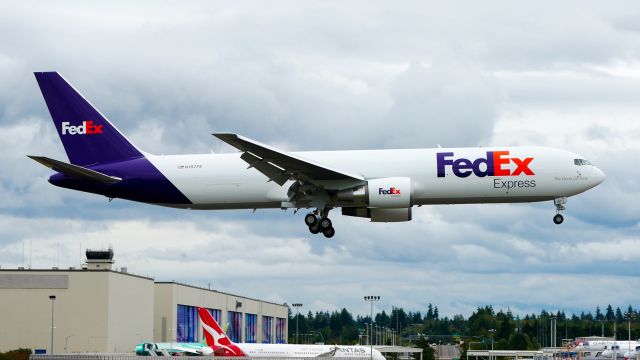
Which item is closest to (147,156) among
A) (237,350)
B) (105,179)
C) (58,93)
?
(105,179)

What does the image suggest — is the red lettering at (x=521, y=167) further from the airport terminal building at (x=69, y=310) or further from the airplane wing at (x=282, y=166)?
the airport terminal building at (x=69, y=310)

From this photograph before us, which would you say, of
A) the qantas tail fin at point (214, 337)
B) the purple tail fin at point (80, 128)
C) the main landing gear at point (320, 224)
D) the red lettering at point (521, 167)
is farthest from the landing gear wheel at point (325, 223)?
the qantas tail fin at point (214, 337)

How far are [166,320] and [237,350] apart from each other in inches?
1716

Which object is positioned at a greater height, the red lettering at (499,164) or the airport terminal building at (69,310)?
the red lettering at (499,164)

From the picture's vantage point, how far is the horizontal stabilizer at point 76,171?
7119 centimetres

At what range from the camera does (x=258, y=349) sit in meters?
111

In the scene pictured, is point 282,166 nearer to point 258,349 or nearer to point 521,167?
point 521,167

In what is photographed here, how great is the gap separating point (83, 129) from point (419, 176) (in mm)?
23936

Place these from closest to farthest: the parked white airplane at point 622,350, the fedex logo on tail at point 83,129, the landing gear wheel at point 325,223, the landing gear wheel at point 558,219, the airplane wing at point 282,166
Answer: the airplane wing at point 282,166, the landing gear wheel at point 325,223, the landing gear wheel at point 558,219, the fedex logo on tail at point 83,129, the parked white airplane at point 622,350

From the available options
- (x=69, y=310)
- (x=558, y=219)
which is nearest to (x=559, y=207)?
(x=558, y=219)

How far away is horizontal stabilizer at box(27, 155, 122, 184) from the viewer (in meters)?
71.2

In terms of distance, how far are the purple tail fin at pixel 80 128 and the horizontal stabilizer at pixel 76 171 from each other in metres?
2.65

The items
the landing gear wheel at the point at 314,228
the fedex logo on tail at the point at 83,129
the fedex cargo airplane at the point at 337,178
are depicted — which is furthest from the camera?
the fedex logo on tail at the point at 83,129

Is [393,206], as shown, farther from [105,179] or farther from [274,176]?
[105,179]
